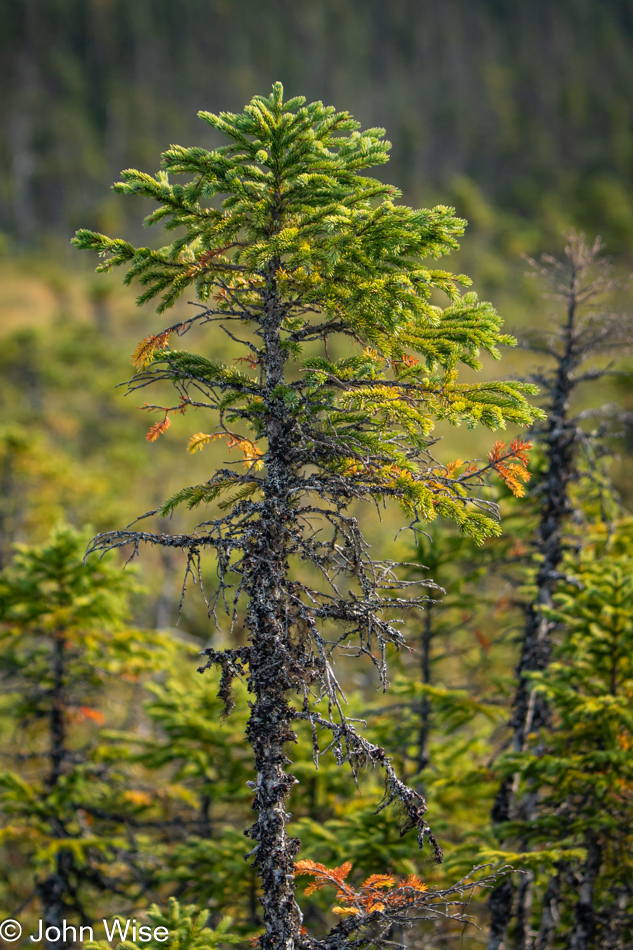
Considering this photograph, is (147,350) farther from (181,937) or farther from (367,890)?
(181,937)

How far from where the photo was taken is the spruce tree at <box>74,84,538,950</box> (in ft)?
17.1

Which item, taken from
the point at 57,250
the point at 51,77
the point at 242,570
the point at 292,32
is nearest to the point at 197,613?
the point at 242,570

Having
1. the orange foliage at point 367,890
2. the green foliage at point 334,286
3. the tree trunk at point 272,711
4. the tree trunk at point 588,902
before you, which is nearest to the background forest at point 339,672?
the tree trunk at point 588,902

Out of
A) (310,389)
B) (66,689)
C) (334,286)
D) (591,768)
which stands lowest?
(591,768)

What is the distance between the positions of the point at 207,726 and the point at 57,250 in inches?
2985

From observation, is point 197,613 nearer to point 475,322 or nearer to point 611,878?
point 611,878

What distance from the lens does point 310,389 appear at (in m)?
5.66

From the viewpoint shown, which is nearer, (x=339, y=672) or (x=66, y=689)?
(x=66, y=689)

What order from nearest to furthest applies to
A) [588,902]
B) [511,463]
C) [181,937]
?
[511,463] → [181,937] → [588,902]

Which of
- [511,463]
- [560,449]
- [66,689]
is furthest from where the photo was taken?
[66,689]

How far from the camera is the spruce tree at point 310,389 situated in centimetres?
520

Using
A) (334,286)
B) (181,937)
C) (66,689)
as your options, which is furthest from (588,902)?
(334,286)

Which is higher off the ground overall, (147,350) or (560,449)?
(560,449)

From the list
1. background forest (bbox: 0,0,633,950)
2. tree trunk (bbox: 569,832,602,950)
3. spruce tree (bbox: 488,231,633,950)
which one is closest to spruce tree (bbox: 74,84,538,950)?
background forest (bbox: 0,0,633,950)
